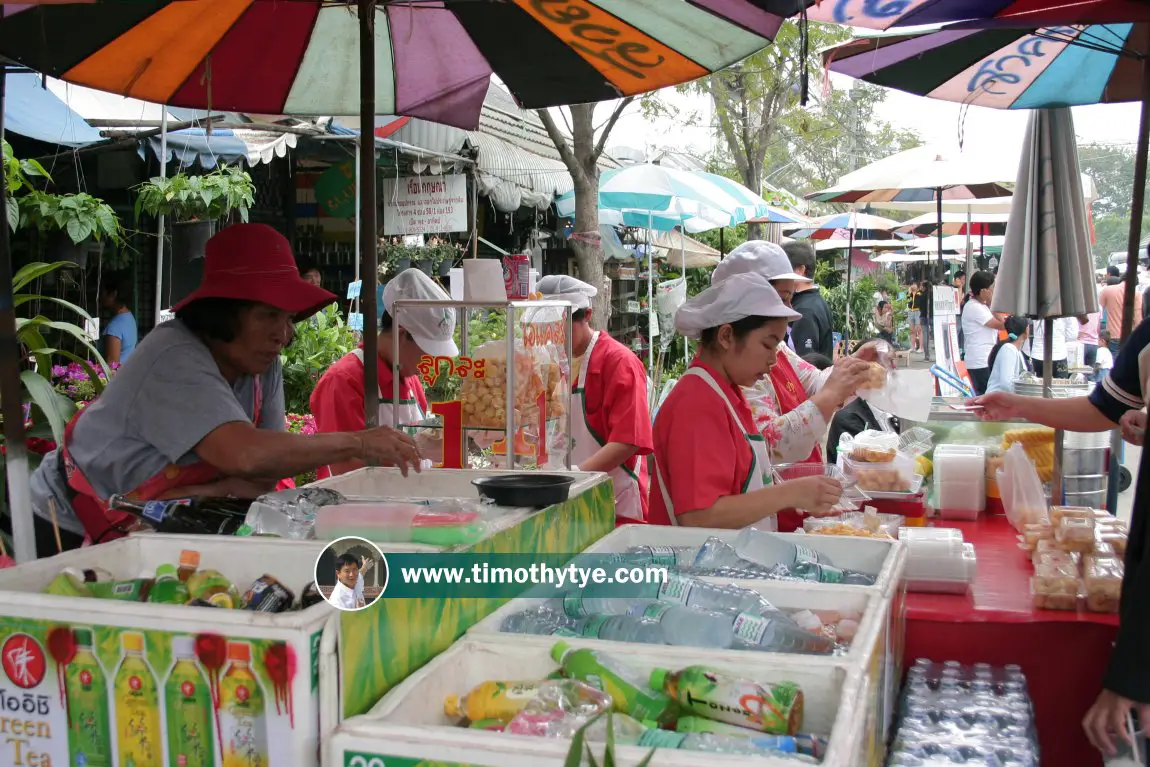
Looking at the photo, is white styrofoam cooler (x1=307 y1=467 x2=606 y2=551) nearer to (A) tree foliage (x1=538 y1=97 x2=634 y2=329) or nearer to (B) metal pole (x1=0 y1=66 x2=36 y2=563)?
(B) metal pole (x1=0 y1=66 x2=36 y2=563)

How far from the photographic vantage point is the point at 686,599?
86.0 inches

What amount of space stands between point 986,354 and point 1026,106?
7.86 meters

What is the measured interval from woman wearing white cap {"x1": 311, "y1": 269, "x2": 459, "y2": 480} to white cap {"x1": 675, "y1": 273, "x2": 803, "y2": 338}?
0.93m

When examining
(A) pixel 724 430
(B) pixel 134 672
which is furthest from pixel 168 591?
(A) pixel 724 430

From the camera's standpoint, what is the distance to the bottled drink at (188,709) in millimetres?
1578

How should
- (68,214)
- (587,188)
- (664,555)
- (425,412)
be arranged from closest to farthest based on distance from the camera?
(664,555), (425,412), (68,214), (587,188)

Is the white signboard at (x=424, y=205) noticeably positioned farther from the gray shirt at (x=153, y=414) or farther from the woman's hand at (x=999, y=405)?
the gray shirt at (x=153, y=414)

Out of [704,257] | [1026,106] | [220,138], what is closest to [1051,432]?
[1026,106]

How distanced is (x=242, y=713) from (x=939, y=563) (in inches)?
91.5

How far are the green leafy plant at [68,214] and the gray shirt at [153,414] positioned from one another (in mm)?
4502

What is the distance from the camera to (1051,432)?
4840 mm

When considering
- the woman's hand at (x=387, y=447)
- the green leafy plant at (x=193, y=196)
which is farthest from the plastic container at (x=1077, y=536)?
the green leafy plant at (x=193, y=196)

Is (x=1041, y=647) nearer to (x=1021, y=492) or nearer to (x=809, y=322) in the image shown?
(x=1021, y=492)

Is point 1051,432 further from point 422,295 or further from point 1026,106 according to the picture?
point 422,295
